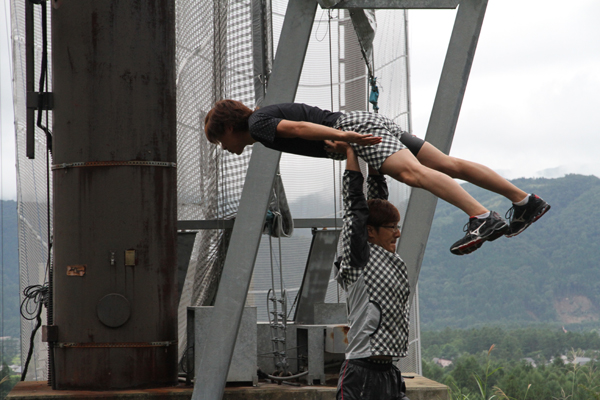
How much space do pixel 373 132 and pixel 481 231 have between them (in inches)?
34.6

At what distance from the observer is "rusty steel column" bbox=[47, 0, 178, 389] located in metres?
6.61

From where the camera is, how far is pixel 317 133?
4250 millimetres

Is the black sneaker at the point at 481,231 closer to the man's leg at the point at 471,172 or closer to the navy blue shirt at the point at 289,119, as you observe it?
the man's leg at the point at 471,172

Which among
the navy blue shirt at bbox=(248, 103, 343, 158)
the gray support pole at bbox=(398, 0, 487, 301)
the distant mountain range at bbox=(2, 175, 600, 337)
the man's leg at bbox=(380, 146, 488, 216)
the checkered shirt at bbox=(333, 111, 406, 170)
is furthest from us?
the distant mountain range at bbox=(2, 175, 600, 337)

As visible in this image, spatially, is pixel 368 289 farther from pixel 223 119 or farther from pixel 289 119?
pixel 223 119

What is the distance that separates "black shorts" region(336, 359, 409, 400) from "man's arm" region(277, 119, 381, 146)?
119 cm

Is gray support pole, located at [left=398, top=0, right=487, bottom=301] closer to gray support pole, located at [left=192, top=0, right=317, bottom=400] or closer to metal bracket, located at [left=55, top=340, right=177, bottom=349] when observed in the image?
gray support pole, located at [left=192, top=0, right=317, bottom=400]

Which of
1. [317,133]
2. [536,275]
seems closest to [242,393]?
[317,133]

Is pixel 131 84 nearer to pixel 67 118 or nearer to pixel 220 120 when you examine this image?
pixel 67 118

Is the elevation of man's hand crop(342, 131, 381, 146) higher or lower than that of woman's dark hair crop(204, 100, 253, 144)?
lower

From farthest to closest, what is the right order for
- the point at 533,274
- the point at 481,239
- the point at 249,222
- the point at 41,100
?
1. the point at 533,274
2. the point at 41,100
3. the point at 249,222
4. the point at 481,239

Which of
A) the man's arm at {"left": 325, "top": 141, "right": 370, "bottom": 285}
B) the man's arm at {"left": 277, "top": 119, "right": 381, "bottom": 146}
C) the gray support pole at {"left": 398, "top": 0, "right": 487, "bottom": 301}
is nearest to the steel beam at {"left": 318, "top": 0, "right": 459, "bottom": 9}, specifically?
the gray support pole at {"left": 398, "top": 0, "right": 487, "bottom": 301}

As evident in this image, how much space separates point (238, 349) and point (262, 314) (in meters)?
3.40

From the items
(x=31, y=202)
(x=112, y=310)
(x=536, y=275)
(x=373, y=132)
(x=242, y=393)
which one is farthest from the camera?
(x=536, y=275)
